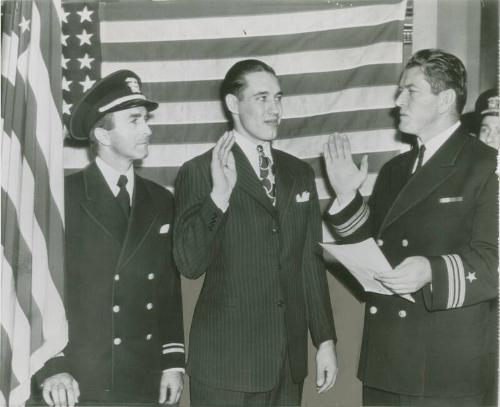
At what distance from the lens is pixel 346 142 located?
8.73ft

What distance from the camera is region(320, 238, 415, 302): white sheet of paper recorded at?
8.19 ft

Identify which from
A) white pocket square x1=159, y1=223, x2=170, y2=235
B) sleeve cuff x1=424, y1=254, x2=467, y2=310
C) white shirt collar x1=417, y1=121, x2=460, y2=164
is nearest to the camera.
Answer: sleeve cuff x1=424, y1=254, x2=467, y2=310

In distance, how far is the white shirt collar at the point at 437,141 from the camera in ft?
8.31

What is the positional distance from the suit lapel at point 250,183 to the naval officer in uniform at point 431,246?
277 mm

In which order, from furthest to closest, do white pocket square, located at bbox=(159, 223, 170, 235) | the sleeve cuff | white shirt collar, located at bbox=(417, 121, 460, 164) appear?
1. white pocket square, located at bbox=(159, 223, 170, 235)
2. white shirt collar, located at bbox=(417, 121, 460, 164)
3. the sleeve cuff

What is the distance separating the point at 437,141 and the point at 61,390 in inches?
71.8

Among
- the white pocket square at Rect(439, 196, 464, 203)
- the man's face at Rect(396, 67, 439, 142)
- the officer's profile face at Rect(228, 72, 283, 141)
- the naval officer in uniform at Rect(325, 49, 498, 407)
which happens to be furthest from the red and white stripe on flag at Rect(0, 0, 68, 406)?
the white pocket square at Rect(439, 196, 464, 203)

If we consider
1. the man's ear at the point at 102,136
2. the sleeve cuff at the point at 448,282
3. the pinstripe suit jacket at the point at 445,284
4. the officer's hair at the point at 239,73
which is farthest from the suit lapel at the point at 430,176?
the man's ear at the point at 102,136

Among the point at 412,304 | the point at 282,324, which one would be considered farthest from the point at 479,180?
the point at 282,324

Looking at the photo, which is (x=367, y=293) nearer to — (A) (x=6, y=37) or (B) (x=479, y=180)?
(B) (x=479, y=180)

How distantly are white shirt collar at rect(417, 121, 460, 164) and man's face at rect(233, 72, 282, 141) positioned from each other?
621mm

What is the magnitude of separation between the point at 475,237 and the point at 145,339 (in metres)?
1.37

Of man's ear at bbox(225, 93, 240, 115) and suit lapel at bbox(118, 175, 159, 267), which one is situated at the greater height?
man's ear at bbox(225, 93, 240, 115)

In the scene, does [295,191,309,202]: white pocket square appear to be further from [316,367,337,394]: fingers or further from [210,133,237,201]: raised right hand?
[316,367,337,394]: fingers
